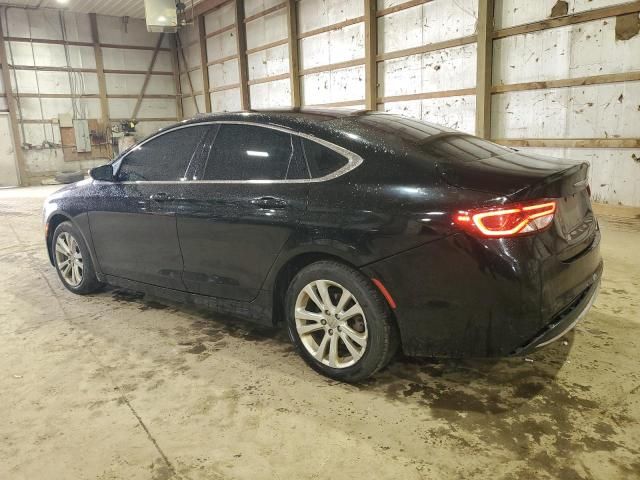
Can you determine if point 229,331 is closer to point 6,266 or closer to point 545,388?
point 545,388

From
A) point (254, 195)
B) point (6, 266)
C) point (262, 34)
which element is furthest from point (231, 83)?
point (254, 195)

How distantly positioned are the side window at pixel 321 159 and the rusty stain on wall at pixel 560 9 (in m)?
5.55

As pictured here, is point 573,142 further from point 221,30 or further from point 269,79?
point 221,30

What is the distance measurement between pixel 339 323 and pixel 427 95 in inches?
267

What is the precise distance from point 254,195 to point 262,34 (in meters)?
10.6

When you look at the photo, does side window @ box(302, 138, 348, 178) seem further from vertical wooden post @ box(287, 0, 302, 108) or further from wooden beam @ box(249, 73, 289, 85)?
wooden beam @ box(249, 73, 289, 85)

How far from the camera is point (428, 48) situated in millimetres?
8078

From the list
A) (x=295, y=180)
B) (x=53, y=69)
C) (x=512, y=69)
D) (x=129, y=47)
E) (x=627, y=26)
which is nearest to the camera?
(x=295, y=180)

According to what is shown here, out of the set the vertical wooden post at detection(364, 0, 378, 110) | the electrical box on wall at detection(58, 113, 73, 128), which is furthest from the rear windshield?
the electrical box on wall at detection(58, 113, 73, 128)

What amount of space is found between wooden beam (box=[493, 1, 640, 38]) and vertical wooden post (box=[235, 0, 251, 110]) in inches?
284

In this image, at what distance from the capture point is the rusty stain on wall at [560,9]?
20.7ft

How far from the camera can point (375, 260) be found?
7.20ft

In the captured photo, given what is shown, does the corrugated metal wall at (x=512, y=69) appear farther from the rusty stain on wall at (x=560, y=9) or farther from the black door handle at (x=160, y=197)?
the black door handle at (x=160, y=197)

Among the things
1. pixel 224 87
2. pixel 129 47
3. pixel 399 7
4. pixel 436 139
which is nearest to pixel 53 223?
pixel 436 139
